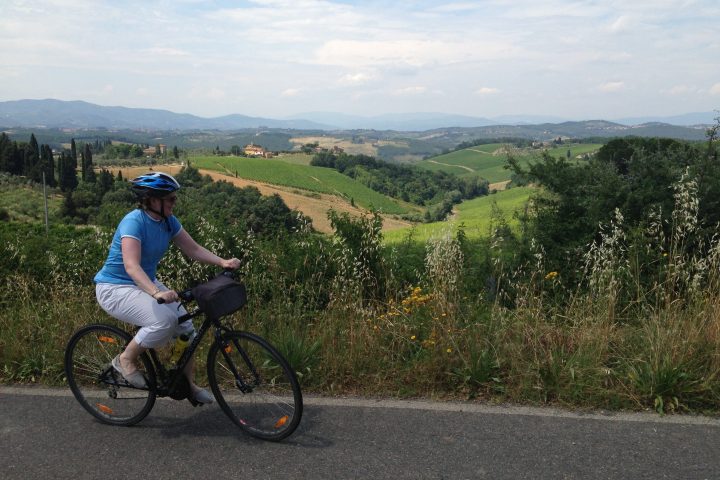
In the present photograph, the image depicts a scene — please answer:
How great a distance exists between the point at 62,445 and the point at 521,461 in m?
2.88

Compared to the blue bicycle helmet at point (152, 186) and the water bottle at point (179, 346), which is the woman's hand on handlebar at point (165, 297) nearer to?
the water bottle at point (179, 346)

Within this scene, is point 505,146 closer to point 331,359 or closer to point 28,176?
point 331,359

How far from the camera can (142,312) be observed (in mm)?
3533

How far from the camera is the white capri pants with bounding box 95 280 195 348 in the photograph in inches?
139

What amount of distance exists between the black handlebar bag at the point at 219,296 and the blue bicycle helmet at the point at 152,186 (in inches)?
27.1

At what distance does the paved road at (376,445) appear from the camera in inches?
122

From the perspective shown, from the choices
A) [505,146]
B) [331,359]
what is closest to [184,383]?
[331,359]

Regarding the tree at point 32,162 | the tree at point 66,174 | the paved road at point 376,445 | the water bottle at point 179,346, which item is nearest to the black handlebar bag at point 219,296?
the water bottle at point 179,346

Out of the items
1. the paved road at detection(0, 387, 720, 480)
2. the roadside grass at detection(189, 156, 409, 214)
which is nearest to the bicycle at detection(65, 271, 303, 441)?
the paved road at detection(0, 387, 720, 480)

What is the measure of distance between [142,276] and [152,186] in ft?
1.98

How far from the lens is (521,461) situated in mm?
3182

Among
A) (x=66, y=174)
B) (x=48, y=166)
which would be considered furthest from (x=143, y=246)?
(x=48, y=166)

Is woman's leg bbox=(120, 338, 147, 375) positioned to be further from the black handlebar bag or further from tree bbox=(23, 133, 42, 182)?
tree bbox=(23, 133, 42, 182)

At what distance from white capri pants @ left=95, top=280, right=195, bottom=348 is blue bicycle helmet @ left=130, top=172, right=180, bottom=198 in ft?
2.10
